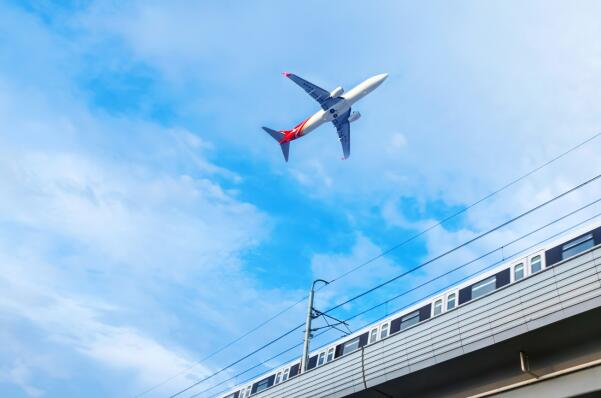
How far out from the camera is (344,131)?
44875 mm

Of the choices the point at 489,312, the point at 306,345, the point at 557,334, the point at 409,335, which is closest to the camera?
the point at 557,334

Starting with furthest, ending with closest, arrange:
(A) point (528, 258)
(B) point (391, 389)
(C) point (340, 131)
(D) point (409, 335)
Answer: (C) point (340, 131)
(A) point (528, 258)
(B) point (391, 389)
(D) point (409, 335)

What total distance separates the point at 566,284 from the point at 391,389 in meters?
6.78

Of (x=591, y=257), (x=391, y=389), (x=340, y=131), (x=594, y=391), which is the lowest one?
(x=594, y=391)

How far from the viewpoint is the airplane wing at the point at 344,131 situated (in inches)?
1730

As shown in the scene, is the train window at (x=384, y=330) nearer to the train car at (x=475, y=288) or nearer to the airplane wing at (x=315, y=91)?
the train car at (x=475, y=288)

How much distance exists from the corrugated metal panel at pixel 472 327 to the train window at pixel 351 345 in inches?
329

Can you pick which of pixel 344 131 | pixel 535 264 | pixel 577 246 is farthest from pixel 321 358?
pixel 344 131

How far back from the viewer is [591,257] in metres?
11.8

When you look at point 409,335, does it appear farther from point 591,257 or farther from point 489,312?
point 591,257

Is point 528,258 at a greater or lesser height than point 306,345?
greater

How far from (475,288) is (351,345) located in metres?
8.85

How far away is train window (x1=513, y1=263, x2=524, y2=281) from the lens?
18328 millimetres

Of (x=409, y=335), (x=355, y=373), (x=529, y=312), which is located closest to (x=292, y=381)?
(x=355, y=373)
